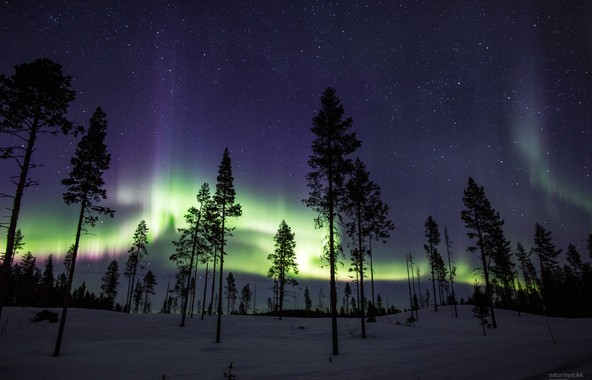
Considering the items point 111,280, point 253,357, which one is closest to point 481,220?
point 253,357

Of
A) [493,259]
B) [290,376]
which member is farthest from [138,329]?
[493,259]

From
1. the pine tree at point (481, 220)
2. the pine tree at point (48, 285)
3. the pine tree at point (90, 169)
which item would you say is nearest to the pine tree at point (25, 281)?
the pine tree at point (48, 285)

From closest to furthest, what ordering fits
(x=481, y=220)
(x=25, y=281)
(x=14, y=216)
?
(x=14, y=216)
(x=481, y=220)
(x=25, y=281)

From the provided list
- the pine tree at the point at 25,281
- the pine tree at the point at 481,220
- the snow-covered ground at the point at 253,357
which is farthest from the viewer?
the pine tree at the point at 25,281

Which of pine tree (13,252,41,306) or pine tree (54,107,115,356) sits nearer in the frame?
pine tree (54,107,115,356)

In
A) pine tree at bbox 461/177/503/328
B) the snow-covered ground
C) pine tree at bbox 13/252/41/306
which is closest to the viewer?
the snow-covered ground

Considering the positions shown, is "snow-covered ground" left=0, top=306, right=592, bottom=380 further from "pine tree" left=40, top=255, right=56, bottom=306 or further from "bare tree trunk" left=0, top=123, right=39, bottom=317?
"pine tree" left=40, top=255, right=56, bottom=306

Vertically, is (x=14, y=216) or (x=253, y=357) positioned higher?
(x=14, y=216)

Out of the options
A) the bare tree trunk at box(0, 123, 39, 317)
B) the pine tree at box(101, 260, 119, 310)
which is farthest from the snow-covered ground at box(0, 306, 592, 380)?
the pine tree at box(101, 260, 119, 310)

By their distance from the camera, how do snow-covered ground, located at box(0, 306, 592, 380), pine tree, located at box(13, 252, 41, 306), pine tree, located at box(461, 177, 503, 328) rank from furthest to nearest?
pine tree, located at box(13, 252, 41, 306) → pine tree, located at box(461, 177, 503, 328) → snow-covered ground, located at box(0, 306, 592, 380)

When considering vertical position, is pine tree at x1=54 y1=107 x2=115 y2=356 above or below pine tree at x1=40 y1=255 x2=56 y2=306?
above

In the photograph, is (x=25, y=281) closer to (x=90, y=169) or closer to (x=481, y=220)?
(x=90, y=169)

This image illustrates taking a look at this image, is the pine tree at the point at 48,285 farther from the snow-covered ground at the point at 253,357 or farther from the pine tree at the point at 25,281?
the snow-covered ground at the point at 253,357

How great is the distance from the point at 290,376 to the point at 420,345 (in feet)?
40.7
